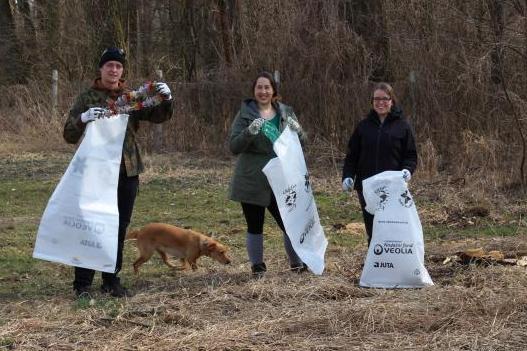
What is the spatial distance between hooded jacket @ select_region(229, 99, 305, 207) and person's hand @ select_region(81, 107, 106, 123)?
0.98 m

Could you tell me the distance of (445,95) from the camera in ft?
40.2

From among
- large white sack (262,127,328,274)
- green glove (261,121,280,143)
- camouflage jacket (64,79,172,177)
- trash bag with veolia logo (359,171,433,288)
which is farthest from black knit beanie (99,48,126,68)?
trash bag with veolia logo (359,171,433,288)

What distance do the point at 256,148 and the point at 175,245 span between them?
1.39m

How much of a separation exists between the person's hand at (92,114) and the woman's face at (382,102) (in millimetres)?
1937

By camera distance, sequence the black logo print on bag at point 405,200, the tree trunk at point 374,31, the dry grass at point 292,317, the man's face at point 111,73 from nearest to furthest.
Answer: the dry grass at point 292,317, the man's face at point 111,73, the black logo print on bag at point 405,200, the tree trunk at point 374,31

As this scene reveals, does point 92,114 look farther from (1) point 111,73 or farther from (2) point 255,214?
(2) point 255,214

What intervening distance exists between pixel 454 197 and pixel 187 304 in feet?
17.7

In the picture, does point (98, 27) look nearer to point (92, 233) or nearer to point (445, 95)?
point (445, 95)

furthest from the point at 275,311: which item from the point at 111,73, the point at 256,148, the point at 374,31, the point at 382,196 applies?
the point at 374,31

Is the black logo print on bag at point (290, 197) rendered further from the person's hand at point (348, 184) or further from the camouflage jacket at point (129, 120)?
the camouflage jacket at point (129, 120)

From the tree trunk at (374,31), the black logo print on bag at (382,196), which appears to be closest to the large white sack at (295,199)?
the black logo print on bag at (382,196)

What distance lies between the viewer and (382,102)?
17.8ft

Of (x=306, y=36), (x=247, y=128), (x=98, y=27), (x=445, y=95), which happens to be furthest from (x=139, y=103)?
(x=98, y=27)

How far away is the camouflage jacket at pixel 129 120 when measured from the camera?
508 centimetres
